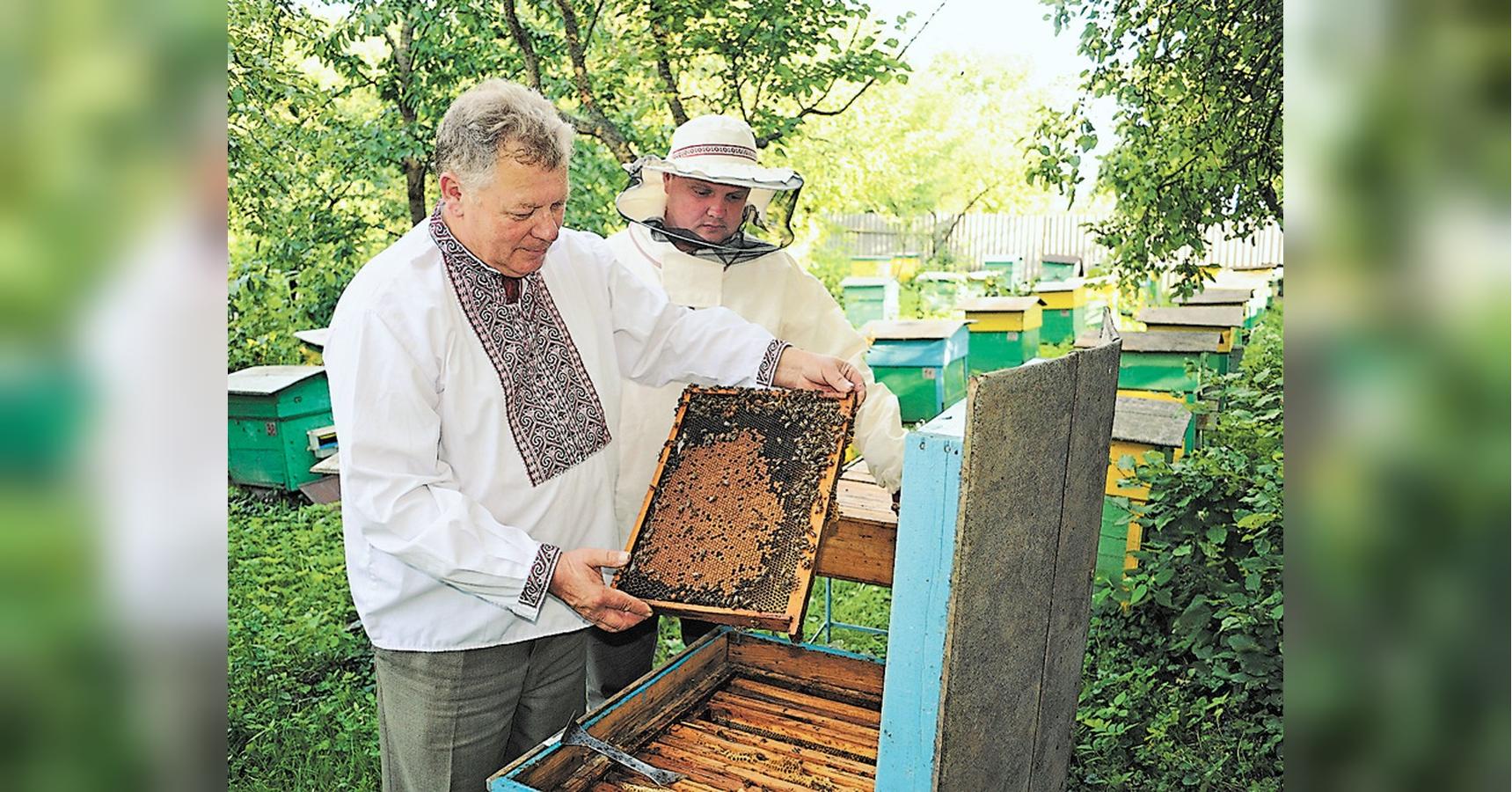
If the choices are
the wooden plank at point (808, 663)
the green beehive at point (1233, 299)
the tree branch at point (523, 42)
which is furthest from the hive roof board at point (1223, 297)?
the wooden plank at point (808, 663)

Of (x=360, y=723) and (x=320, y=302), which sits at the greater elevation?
(x=320, y=302)

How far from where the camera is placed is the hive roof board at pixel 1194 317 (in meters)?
6.42

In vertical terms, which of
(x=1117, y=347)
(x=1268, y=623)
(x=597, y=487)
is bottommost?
(x=1268, y=623)

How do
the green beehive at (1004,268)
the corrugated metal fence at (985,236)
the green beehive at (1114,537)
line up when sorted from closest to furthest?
the green beehive at (1114,537) → the green beehive at (1004,268) → the corrugated metal fence at (985,236)

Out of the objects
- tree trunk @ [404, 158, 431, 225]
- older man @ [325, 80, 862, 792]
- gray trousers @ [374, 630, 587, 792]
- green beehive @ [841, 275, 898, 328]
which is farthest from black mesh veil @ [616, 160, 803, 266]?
green beehive @ [841, 275, 898, 328]

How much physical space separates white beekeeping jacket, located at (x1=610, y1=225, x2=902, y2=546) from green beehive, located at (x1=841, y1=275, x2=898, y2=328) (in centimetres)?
697

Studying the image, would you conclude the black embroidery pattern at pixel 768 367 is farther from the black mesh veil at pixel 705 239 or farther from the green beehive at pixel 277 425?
the green beehive at pixel 277 425

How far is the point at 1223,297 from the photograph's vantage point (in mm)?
9711

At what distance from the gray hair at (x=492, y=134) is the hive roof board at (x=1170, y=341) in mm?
4183

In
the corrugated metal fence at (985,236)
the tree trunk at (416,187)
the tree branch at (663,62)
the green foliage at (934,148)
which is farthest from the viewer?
the corrugated metal fence at (985,236)
